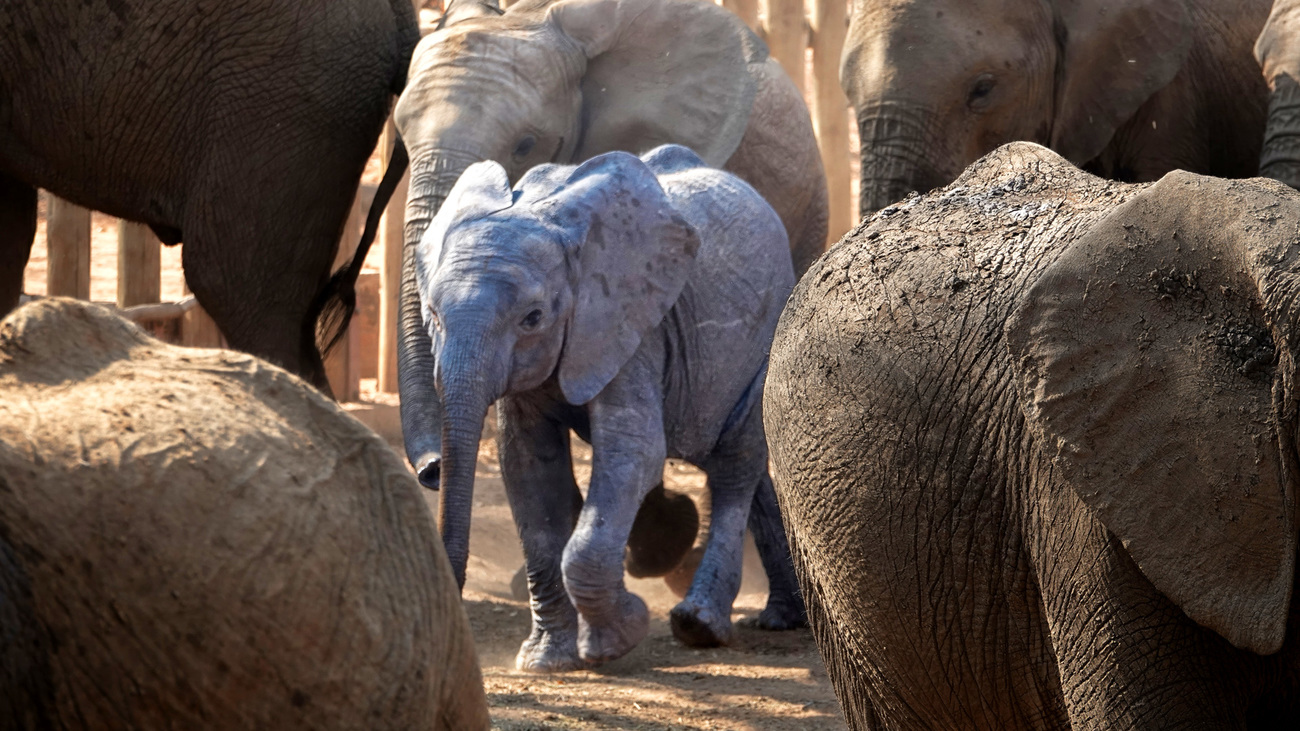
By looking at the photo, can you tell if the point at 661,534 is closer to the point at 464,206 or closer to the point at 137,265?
the point at 464,206

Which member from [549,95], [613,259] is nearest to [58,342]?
[613,259]

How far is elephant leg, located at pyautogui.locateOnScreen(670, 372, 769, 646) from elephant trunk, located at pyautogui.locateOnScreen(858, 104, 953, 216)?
646 millimetres

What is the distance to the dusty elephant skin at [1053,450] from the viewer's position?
195 cm

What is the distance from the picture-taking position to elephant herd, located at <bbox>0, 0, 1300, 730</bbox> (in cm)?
133

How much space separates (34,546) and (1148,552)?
1.36m

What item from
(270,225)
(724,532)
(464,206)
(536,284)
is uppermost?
(270,225)

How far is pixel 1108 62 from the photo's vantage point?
15.6 feet

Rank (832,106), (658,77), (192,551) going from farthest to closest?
(832,106)
(658,77)
(192,551)

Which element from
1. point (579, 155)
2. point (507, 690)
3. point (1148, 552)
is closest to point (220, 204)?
point (579, 155)

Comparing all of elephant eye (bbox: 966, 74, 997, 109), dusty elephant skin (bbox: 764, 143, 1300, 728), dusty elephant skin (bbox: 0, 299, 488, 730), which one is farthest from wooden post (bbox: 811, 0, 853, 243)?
dusty elephant skin (bbox: 0, 299, 488, 730)

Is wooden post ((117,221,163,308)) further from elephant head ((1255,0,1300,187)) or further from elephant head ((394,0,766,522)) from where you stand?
elephant head ((1255,0,1300,187))

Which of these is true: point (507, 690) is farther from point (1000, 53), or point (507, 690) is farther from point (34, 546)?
point (34, 546)

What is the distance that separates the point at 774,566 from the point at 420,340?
1.31 m

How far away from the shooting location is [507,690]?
397cm
